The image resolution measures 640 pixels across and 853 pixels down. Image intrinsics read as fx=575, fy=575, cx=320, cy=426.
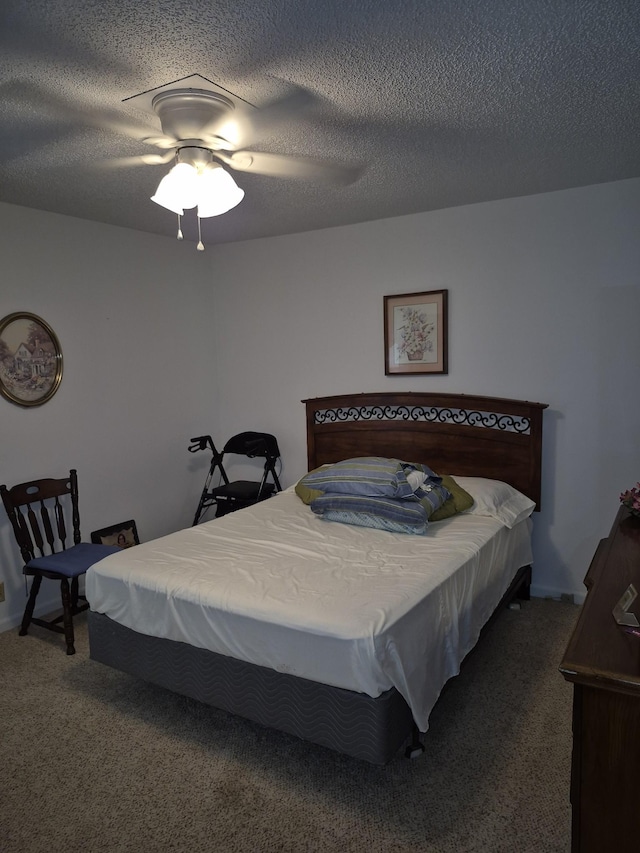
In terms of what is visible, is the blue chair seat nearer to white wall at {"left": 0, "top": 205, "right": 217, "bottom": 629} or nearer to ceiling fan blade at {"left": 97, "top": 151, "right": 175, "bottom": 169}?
white wall at {"left": 0, "top": 205, "right": 217, "bottom": 629}

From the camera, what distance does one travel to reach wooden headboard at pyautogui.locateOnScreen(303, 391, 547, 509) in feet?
11.7

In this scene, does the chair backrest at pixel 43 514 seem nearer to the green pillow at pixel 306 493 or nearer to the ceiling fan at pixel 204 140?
the green pillow at pixel 306 493

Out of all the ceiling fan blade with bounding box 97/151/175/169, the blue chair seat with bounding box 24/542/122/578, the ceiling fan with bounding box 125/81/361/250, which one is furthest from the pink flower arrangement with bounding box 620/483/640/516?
the blue chair seat with bounding box 24/542/122/578

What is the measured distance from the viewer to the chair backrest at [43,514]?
331 cm

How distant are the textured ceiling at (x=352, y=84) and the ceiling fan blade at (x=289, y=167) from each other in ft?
0.28

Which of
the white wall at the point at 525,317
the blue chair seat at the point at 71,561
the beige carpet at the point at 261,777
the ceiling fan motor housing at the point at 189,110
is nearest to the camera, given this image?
the beige carpet at the point at 261,777

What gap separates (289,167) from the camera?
288 cm

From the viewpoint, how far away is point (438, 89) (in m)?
2.08

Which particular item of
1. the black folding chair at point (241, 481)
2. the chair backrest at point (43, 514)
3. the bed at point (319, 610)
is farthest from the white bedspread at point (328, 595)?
the black folding chair at point (241, 481)

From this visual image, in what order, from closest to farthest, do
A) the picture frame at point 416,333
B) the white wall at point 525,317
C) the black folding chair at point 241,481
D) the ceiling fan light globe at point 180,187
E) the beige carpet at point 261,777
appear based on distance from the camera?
1. the beige carpet at point 261,777
2. the ceiling fan light globe at point 180,187
3. the white wall at point 525,317
4. the picture frame at point 416,333
5. the black folding chair at point 241,481

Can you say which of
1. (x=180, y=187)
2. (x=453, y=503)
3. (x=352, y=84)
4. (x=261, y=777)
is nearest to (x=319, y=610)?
(x=261, y=777)

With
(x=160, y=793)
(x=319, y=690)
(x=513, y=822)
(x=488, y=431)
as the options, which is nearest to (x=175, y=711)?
(x=160, y=793)

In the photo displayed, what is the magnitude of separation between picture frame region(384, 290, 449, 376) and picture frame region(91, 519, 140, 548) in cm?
216

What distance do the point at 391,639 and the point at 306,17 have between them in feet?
6.35
